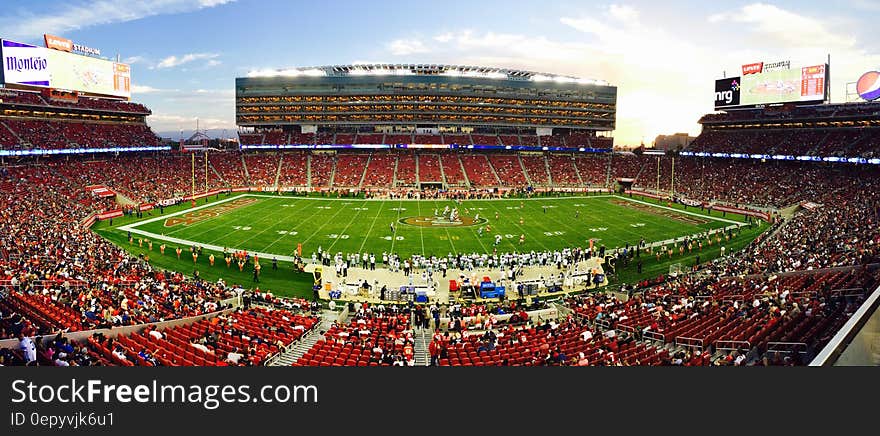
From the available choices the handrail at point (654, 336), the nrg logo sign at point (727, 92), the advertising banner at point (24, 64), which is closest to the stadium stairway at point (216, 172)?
the advertising banner at point (24, 64)

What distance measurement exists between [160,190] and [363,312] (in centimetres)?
4481

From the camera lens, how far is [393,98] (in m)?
90.8

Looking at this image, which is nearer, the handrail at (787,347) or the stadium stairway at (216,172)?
the handrail at (787,347)

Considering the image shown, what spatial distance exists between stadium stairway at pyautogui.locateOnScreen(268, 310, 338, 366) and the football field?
1429 centimetres

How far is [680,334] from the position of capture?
572 inches

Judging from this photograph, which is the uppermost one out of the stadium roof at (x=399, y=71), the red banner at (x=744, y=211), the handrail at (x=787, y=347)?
the stadium roof at (x=399, y=71)

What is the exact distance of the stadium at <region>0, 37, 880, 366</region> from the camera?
1398cm

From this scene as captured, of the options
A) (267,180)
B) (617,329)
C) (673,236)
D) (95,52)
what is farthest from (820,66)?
(95,52)

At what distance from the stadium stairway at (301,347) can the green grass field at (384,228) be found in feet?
23.3

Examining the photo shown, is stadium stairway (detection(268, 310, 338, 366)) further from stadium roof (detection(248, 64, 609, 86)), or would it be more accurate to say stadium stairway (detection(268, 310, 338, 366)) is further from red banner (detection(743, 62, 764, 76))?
stadium roof (detection(248, 64, 609, 86))

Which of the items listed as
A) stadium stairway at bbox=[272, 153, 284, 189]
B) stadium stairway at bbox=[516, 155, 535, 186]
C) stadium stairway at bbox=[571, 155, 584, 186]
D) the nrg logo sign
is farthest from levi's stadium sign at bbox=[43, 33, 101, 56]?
the nrg logo sign

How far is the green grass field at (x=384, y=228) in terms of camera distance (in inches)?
1212

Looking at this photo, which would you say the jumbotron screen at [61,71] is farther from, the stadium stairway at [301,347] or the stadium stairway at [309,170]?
the stadium stairway at [301,347]

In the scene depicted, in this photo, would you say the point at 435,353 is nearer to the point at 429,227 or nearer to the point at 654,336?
the point at 654,336
